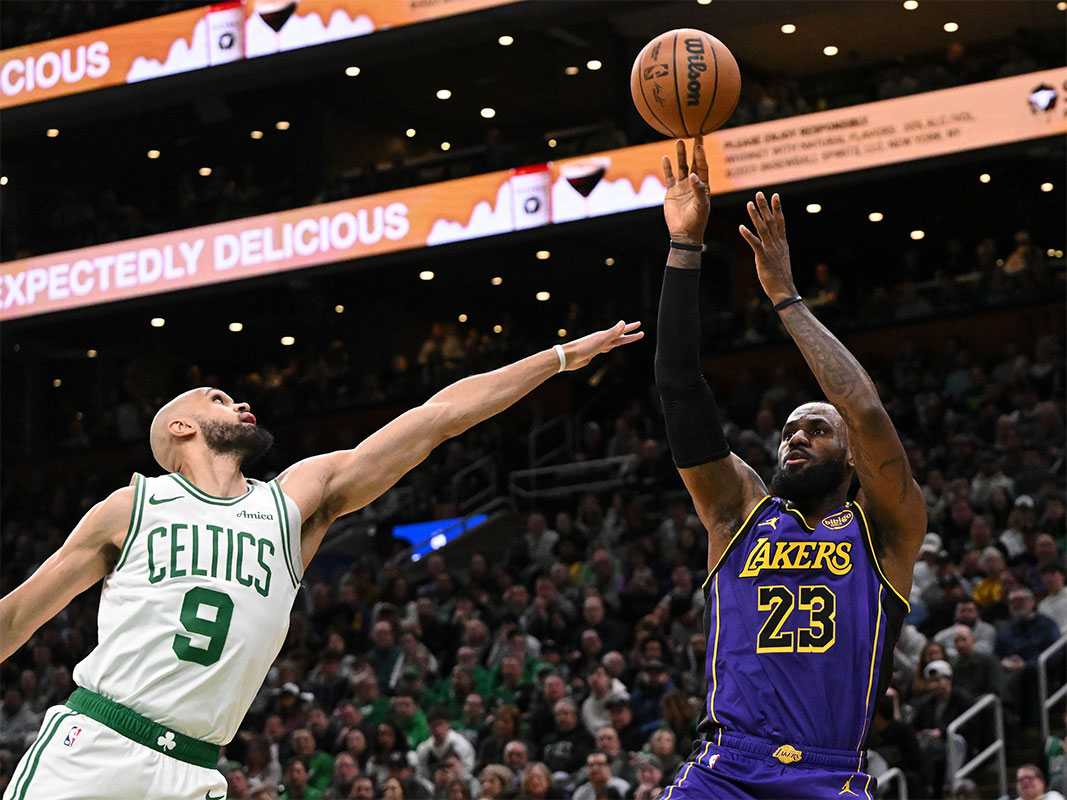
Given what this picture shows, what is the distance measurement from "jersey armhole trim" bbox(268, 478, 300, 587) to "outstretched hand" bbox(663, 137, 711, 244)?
Result: 150 cm

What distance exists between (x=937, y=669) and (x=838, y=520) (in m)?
6.96

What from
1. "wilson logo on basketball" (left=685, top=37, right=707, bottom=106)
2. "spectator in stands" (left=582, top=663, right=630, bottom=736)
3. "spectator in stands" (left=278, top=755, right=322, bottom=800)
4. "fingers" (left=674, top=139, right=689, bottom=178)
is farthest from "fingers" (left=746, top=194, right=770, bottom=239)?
"spectator in stands" (left=278, top=755, right=322, bottom=800)

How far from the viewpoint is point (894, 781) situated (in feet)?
36.1

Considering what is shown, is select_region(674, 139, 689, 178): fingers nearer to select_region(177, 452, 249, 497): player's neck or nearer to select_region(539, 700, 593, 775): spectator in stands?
select_region(177, 452, 249, 497): player's neck

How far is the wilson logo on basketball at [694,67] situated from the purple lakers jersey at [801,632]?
1988mm

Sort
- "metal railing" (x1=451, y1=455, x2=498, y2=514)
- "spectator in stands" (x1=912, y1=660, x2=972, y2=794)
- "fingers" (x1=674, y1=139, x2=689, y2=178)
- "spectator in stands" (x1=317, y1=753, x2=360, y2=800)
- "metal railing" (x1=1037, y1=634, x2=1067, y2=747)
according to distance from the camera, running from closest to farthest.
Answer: "fingers" (x1=674, y1=139, x2=689, y2=178)
"spectator in stands" (x1=912, y1=660, x2=972, y2=794)
"metal railing" (x1=1037, y1=634, x2=1067, y2=747)
"spectator in stands" (x1=317, y1=753, x2=360, y2=800)
"metal railing" (x1=451, y1=455, x2=498, y2=514)

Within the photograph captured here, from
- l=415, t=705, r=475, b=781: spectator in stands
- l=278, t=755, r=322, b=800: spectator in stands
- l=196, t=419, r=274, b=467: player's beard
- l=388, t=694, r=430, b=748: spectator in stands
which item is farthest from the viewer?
l=388, t=694, r=430, b=748: spectator in stands

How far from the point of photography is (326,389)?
24297 millimetres

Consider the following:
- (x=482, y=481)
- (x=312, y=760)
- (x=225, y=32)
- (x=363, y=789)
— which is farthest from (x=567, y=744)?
(x=225, y=32)

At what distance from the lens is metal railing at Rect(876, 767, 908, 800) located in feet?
33.7

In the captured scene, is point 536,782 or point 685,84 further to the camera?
point 536,782

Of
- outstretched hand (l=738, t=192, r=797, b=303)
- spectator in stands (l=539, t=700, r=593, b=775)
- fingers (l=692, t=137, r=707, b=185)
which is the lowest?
spectator in stands (l=539, t=700, r=593, b=775)

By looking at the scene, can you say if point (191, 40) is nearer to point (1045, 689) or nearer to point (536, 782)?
point (536, 782)

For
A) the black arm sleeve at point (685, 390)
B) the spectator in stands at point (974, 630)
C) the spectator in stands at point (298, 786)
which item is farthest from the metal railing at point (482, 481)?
the black arm sleeve at point (685, 390)
